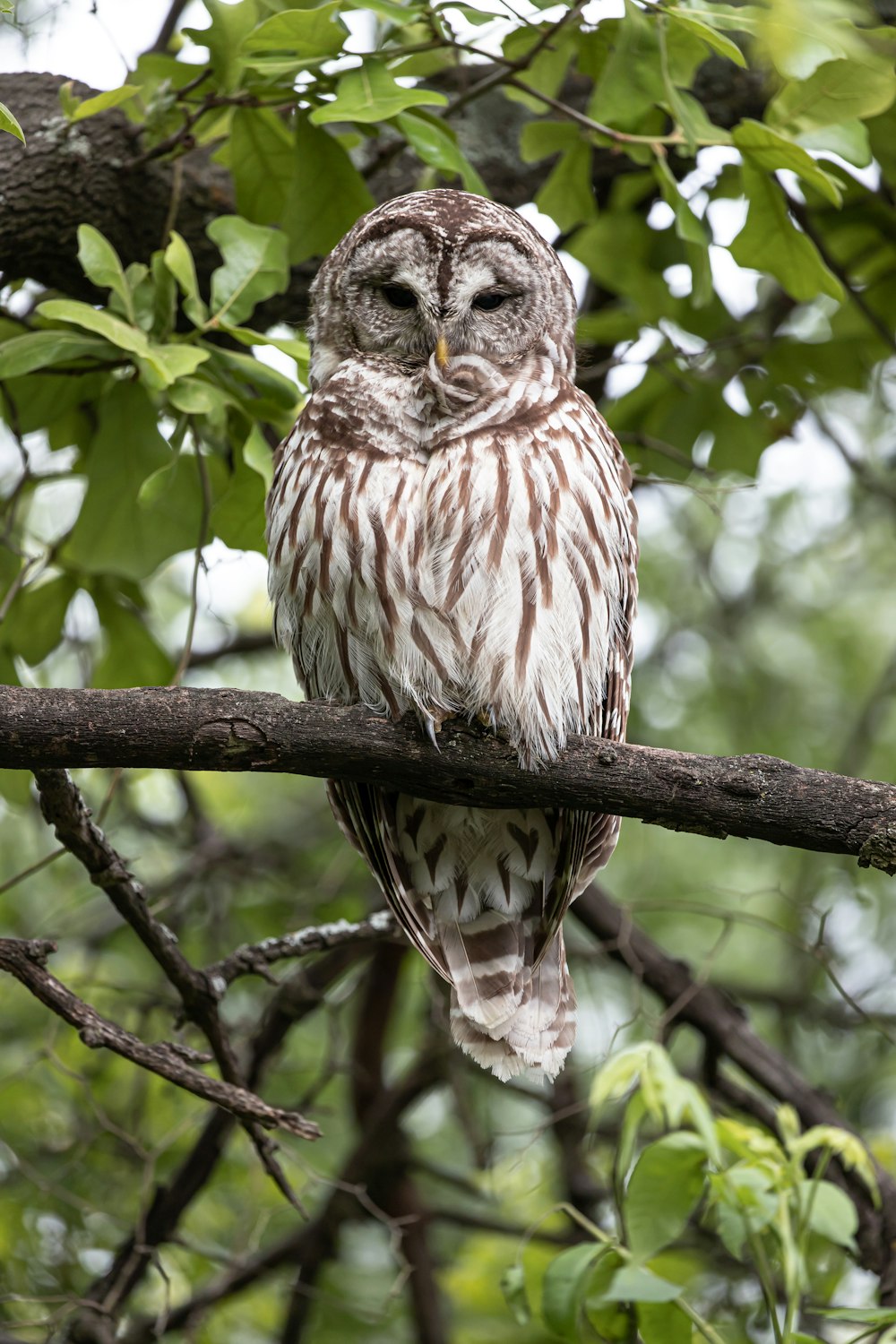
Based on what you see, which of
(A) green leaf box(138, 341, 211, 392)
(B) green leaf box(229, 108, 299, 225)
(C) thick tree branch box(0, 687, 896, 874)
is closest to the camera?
(C) thick tree branch box(0, 687, 896, 874)

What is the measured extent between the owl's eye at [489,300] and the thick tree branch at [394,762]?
0.98 m

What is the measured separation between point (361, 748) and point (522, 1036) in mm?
988

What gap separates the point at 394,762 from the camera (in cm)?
204

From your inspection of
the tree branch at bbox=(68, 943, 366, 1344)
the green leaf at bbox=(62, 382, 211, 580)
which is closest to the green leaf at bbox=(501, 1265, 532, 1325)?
the tree branch at bbox=(68, 943, 366, 1344)

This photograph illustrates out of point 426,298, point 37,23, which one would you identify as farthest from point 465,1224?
point 37,23

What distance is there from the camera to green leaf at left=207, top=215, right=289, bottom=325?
2543mm

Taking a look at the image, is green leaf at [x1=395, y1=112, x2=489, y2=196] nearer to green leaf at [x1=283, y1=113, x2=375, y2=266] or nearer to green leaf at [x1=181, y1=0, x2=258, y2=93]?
green leaf at [x1=283, y1=113, x2=375, y2=266]

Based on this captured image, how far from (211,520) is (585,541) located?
73 cm

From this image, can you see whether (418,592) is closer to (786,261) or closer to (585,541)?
(585,541)

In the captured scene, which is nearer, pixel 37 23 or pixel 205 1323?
pixel 37 23

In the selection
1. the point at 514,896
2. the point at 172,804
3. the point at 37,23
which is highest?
the point at 37,23

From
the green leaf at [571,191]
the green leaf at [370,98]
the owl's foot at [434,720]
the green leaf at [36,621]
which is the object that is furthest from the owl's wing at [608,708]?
the green leaf at [36,621]

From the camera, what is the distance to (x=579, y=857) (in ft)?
8.80

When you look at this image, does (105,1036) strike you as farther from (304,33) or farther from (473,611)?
(304,33)
